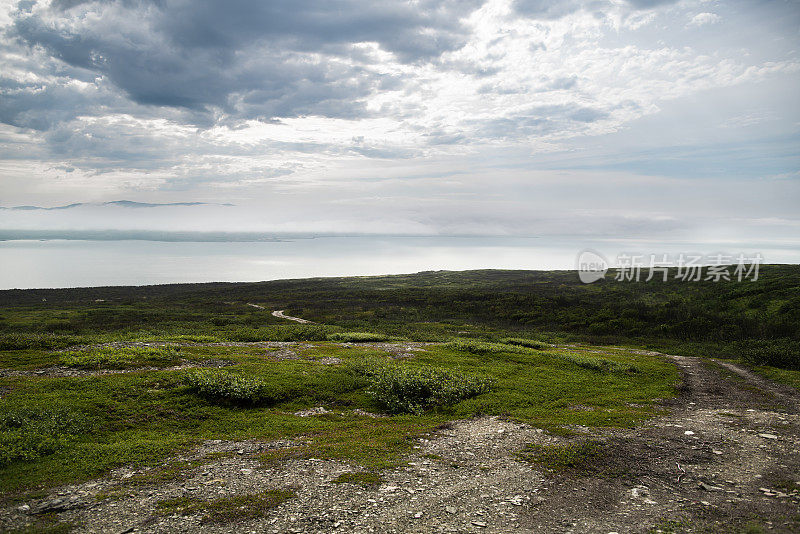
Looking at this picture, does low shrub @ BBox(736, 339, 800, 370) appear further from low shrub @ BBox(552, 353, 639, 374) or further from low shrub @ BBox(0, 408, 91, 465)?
low shrub @ BBox(0, 408, 91, 465)

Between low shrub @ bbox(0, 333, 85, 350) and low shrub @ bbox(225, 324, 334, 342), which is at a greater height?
low shrub @ bbox(0, 333, 85, 350)

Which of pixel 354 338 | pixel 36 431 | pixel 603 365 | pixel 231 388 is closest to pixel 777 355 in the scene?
pixel 603 365

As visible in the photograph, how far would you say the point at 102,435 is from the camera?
13.4m

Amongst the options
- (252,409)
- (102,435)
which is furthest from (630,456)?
(102,435)

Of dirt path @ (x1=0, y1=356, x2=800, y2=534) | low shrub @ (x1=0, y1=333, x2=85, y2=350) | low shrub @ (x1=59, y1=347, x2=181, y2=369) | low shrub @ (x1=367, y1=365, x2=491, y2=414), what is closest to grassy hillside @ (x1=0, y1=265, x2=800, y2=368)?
low shrub @ (x1=0, y1=333, x2=85, y2=350)

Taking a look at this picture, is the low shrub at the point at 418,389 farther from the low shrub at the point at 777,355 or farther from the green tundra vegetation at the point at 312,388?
the low shrub at the point at 777,355

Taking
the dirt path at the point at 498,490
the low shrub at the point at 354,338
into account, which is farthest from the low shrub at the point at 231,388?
the low shrub at the point at 354,338

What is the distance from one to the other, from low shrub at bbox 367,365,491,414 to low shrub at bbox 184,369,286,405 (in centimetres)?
481

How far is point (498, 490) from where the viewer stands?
34.3 feet

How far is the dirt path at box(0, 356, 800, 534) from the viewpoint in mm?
8781

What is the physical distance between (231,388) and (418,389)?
8.63 m

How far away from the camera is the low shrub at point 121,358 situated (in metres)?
20.5

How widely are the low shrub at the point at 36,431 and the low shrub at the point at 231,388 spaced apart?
4.24 m

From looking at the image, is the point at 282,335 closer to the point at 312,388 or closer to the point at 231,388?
the point at 312,388
